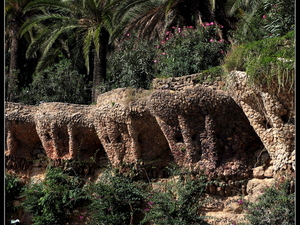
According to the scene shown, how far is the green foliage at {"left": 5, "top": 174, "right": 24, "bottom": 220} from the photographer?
1371cm

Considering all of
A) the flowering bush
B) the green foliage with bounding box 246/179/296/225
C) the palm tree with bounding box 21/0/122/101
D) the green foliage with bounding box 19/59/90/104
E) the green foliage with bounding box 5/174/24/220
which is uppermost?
the palm tree with bounding box 21/0/122/101

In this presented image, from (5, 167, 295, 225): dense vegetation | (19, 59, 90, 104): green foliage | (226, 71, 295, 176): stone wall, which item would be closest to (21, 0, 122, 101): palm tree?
(19, 59, 90, 104): green foliage

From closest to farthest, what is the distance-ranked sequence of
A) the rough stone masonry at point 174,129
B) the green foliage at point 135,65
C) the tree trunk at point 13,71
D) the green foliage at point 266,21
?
1. the rough stone masonry at point 174,129
2. the green foliage at point 266,21
3. the green foliage at point 135,65
4. the tree trunk at point 13,71

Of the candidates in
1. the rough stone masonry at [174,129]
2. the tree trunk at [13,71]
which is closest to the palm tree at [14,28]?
the tree trunk at [13,71]

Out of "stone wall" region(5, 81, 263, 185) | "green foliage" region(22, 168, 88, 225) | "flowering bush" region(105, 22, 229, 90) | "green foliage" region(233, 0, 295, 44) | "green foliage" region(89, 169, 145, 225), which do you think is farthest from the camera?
"green foliage" region(22, 168, 88, 225)

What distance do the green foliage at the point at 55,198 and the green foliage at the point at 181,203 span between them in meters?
2.35

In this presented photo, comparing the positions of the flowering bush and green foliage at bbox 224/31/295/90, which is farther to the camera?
the flowering bush

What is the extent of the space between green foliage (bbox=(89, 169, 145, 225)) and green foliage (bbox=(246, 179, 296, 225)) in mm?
3235

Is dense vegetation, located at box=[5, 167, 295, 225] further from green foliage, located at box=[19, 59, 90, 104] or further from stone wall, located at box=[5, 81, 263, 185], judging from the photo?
green foliage, located at box=[19, 59, 90, 104]

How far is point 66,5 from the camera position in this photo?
48.2ft

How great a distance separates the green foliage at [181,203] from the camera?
10156 millimetres

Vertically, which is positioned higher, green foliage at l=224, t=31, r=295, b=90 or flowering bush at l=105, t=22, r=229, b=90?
flowering bush at l=105, t=22, r=229, b=90

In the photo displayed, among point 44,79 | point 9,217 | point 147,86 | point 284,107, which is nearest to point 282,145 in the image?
point 284,107

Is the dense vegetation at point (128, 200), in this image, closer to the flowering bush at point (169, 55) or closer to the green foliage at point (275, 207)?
the green foliage at point (275, 207)
